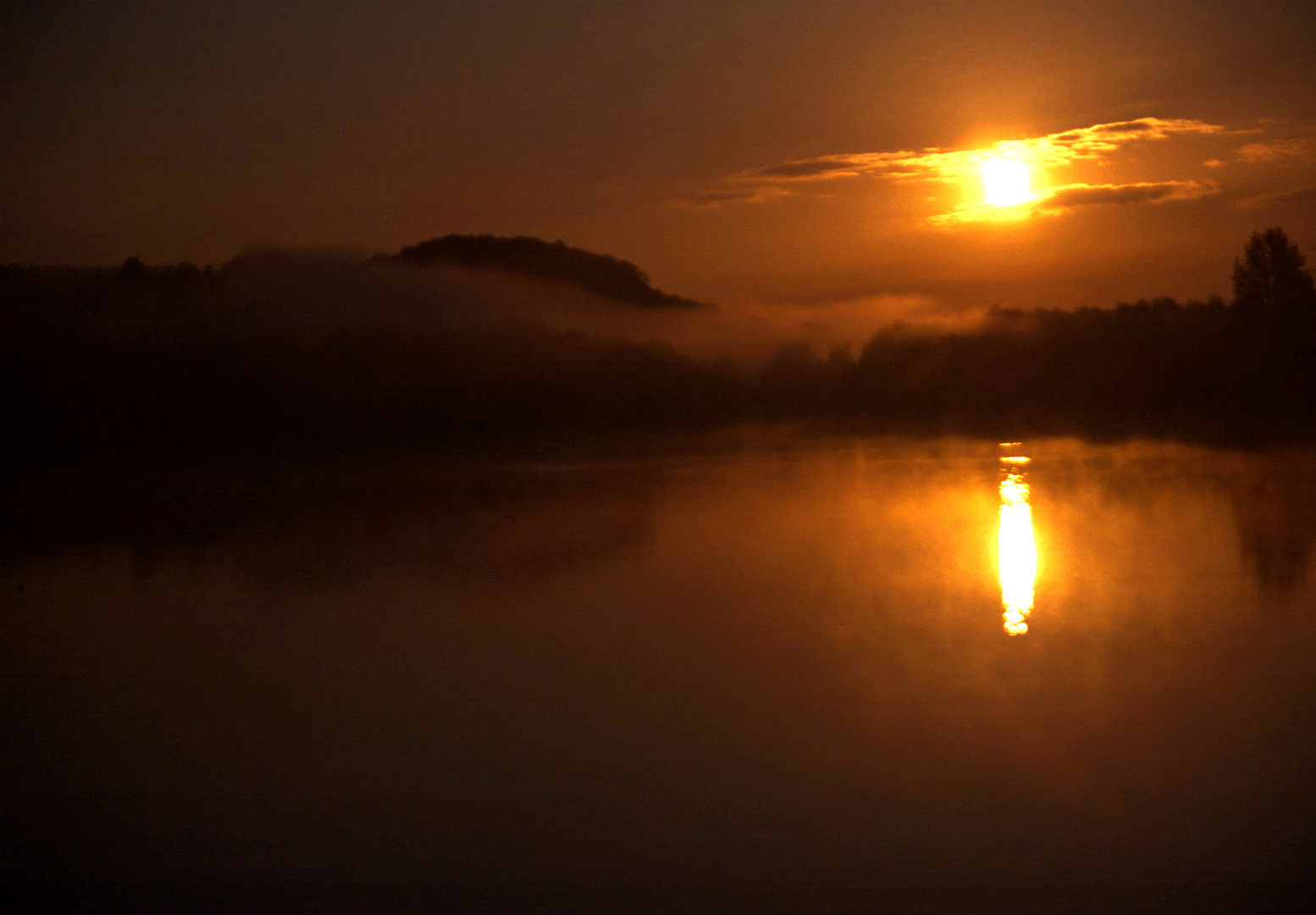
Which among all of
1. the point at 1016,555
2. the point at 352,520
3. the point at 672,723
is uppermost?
the point at 352,520

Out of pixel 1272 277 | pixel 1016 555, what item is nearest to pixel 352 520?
pixel 1016 555

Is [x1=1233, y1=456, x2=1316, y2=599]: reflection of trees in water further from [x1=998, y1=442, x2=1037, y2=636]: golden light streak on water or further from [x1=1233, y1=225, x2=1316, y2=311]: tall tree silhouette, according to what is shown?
[x1=1233, y1=225, x2=1316, y2=311]: tall tree silhouette

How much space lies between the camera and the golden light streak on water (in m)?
6.79

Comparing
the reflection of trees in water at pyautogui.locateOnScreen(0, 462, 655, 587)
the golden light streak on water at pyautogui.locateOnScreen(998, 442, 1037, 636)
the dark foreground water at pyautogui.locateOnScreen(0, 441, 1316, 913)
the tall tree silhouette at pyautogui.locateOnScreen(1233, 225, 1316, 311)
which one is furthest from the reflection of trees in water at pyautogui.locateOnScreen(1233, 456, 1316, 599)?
the tall tree silhouette at pyautogui.locateOnScreen(1233, 225, 1316, 311)

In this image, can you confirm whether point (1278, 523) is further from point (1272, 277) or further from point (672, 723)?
point (1272, 277)

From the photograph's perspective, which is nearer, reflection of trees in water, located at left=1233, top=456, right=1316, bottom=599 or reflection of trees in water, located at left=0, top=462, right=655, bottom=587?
reflection of trees in water, located at left=1233, top=456, right=1316, bottom=599

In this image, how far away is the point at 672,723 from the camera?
16.5 ft

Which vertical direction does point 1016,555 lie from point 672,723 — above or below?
above

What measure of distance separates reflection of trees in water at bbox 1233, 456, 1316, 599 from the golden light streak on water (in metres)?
1.66

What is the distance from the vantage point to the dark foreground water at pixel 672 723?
3.64 metres

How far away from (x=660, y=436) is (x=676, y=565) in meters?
17.9

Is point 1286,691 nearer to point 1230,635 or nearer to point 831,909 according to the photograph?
point 1230,635

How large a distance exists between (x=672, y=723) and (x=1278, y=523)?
25.4ft

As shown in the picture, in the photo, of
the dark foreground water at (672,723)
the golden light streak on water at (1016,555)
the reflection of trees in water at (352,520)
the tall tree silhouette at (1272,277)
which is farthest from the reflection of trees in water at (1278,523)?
the tall tree silhouette at (1272,277)
